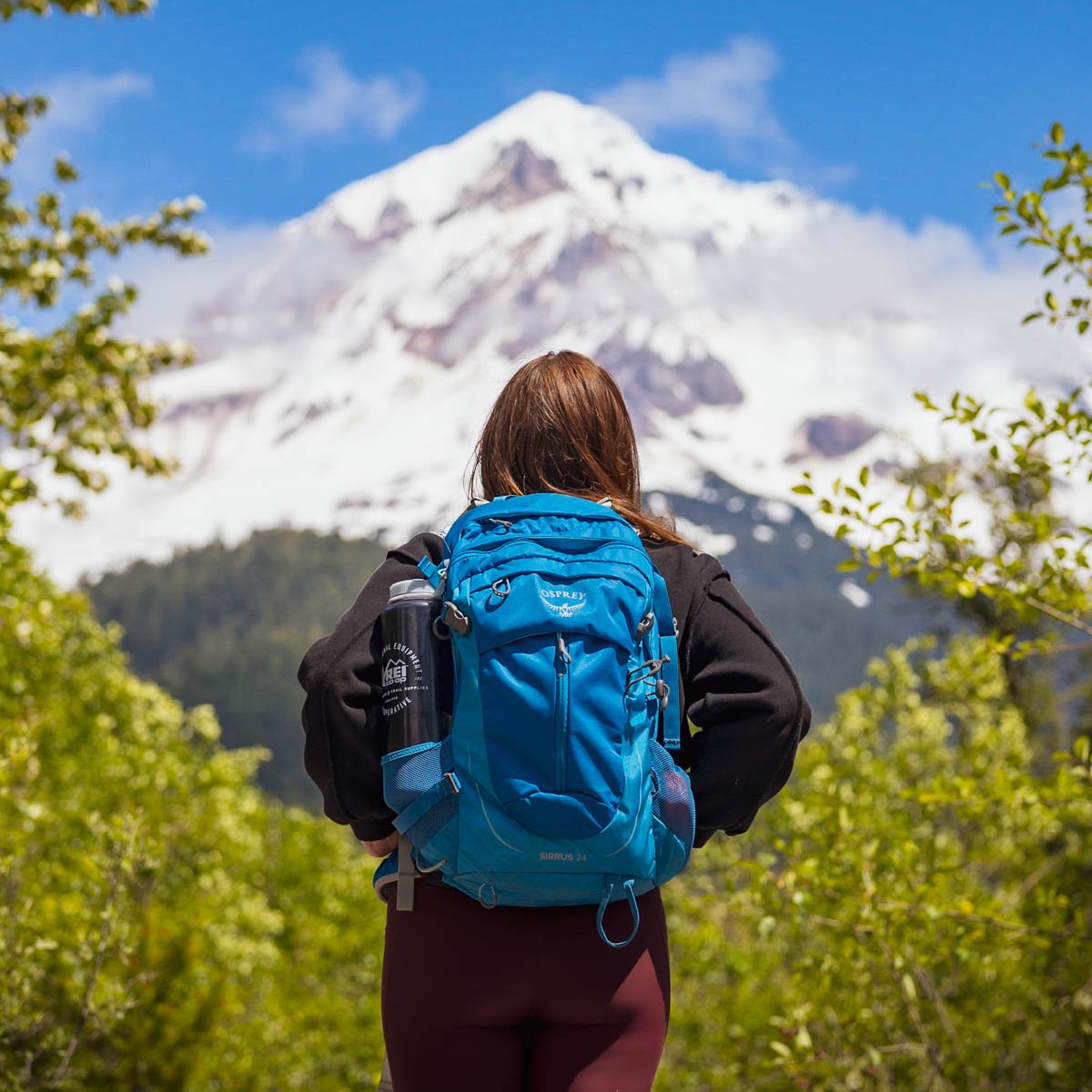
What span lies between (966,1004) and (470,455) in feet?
20.2

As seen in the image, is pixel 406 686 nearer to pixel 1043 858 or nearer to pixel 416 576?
pixel 416 576

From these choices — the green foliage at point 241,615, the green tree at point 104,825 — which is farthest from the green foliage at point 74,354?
the green foliage at point 241,615

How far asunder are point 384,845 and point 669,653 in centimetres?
68

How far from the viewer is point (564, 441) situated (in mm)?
2463

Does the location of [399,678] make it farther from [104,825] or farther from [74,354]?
[74,354]

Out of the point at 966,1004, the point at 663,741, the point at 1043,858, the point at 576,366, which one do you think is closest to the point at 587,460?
the point at 576,366

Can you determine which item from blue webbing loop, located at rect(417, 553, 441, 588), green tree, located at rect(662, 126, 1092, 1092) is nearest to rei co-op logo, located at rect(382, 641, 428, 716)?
blue webbing loop, located at rect(417, 553, 441, 588)

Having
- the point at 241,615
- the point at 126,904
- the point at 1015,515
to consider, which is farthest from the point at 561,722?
the point at 241,615

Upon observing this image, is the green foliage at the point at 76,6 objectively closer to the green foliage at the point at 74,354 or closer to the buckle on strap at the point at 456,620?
the green foliage at the point at 74,354

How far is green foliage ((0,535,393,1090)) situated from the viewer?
422cm

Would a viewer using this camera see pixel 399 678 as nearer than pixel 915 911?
Yes

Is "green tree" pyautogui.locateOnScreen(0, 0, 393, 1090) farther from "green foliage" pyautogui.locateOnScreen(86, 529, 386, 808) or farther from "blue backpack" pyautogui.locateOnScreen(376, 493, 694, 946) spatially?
"green foliage" pyautogui.locateOnScreen(86, 529, 386, 808)

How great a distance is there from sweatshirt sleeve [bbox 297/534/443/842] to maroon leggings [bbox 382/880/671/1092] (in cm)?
24

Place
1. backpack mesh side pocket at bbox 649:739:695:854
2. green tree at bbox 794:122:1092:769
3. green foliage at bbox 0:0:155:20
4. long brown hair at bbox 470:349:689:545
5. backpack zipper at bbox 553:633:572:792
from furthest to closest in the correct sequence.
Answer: green foliage at bbox 0:0:155:20
green tree at bbox 794:122:1092:769
long brown hair at bbox 470:349:689:545
backpack mesh side pocket at bbox 649:739:695:854
backpack zipper at bbox 553:633:572:792
